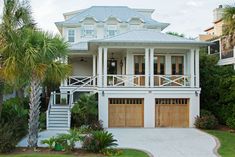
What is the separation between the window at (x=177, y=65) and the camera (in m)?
31.6

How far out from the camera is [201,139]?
22906 mm

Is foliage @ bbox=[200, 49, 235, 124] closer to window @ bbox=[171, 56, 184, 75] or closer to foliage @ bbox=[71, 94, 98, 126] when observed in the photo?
window @ bbox=[171, 56, 184, 75]

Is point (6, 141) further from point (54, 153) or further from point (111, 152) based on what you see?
point (111, 152)

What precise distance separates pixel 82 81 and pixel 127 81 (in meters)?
4.89

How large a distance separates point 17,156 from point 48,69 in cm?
419

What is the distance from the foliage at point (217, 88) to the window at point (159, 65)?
9.81 feet

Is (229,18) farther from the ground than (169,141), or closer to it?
farther from the ground

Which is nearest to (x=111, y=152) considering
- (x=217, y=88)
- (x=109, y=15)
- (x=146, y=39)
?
(x=146, y=39)

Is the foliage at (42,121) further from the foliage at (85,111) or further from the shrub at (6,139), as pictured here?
the shrub at (6,139)

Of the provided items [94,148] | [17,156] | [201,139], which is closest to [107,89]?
[201,139]

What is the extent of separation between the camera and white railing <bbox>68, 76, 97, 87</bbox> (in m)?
31.9

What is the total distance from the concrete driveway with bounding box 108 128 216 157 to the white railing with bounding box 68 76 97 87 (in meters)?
6.13

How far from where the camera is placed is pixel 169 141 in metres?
22.2

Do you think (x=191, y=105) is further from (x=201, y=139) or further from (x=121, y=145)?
(x=121, y=145)
